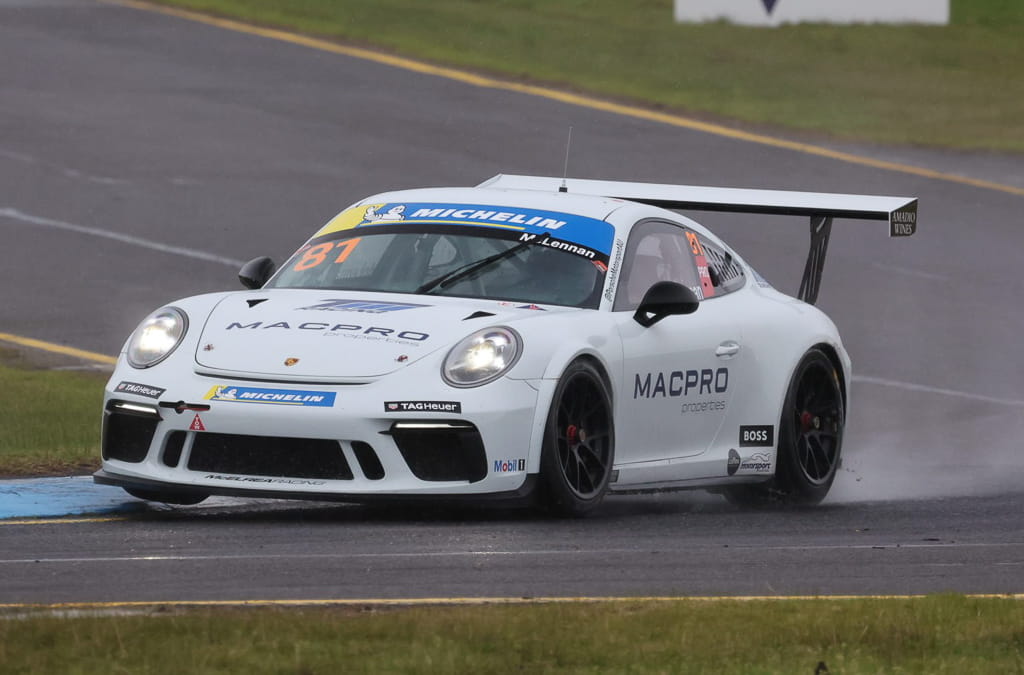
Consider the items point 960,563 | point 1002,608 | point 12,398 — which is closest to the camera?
point 1002,608

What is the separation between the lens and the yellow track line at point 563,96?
23.2m

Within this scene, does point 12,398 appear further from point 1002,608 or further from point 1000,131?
point 1000,131

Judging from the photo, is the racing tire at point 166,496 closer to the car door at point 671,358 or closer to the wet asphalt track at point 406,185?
the wet asphalt track at point 406,185

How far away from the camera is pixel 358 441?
26.7 ft

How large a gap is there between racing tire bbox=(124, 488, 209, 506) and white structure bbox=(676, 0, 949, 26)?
21.7 meters

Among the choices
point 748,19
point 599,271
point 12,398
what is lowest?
point 12,398

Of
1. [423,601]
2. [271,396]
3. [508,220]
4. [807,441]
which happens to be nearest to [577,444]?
[271,396]

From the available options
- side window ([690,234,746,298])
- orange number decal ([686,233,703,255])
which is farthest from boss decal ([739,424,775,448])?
orange number decal ([686,233,703,255])

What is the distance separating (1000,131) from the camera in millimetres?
25406

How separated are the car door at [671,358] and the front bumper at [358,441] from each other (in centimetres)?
84

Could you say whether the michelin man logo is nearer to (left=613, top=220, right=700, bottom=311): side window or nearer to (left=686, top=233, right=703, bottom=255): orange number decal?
(left=613, top=220, right=700, bottom=311): side window

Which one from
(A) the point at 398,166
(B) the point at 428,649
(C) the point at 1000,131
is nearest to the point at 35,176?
(A) the point at 398,166

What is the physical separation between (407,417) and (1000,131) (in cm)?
1845

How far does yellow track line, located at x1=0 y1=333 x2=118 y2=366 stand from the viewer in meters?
14.2
